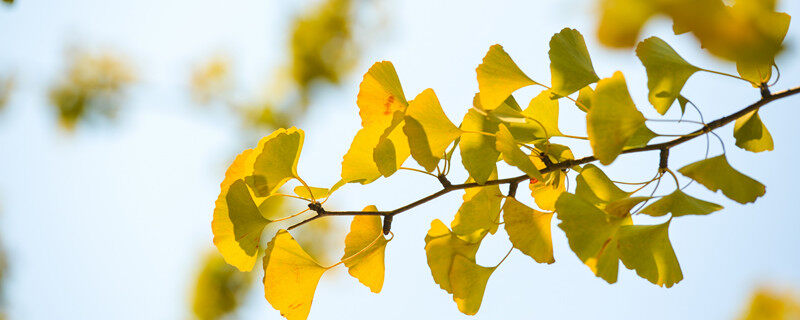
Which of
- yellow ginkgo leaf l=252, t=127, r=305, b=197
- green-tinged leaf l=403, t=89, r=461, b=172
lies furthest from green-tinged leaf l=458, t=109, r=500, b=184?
yellow ginkgo leaf l=252, t=127, r=305, b=197

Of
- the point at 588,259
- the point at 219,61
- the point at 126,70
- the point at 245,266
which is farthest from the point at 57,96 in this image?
the point at 588,259

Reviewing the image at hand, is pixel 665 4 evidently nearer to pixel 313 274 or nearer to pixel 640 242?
pixel 640 242

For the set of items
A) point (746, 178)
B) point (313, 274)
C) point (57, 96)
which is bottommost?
point (57, 96)

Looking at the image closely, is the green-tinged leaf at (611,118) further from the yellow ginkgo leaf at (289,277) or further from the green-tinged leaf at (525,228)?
the yellow ginkgo leaf at (289,277)

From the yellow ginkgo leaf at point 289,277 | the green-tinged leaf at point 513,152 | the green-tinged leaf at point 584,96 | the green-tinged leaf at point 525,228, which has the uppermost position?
the green-tinged leaf at point 584,96

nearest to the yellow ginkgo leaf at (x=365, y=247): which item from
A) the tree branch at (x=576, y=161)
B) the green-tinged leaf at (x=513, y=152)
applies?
the tree branch at (x=576, y=161)

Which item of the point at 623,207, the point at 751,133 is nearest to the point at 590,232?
the point at 623,207

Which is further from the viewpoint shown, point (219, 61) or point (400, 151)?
point (219, 61)

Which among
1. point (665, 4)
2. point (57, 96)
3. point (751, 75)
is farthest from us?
point (57, 96)

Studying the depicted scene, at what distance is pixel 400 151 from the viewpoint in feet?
1.03

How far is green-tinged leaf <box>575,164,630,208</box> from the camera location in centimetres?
32

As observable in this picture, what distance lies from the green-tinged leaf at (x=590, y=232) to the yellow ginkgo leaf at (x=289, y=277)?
0.19 metres

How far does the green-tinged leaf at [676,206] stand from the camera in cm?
26

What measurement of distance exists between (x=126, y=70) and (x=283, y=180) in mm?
2773
